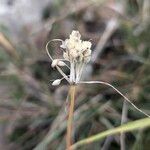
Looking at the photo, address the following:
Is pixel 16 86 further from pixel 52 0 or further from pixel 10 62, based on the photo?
pixel 52 0

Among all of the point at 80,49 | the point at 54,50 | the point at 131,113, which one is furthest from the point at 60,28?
the point at 80,49

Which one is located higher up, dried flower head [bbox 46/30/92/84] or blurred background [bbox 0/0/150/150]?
blurred background [bbox 0/0/150/150]

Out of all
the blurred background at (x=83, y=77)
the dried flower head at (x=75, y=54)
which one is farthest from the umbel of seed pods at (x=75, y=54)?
the blurred background at (x=83, y=77)

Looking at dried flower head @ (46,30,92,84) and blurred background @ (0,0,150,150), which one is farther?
blurred background @ (0,0,150,150)

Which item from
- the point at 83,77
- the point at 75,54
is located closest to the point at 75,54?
the point at 75,54

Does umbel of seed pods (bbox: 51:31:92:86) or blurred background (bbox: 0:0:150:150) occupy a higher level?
blurred background (bbox: 0:0:150:150)

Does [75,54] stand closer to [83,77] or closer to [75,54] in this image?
[75,54]

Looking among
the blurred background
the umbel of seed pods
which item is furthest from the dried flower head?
the blurred background

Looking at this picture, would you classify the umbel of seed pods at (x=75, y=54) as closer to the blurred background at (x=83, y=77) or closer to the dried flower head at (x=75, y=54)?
the dried flower head at (x=75, y=54)

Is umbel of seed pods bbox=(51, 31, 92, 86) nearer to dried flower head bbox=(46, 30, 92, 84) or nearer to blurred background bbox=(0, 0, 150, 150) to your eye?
dried flower head bbox=(46, 30, 92, 84)
